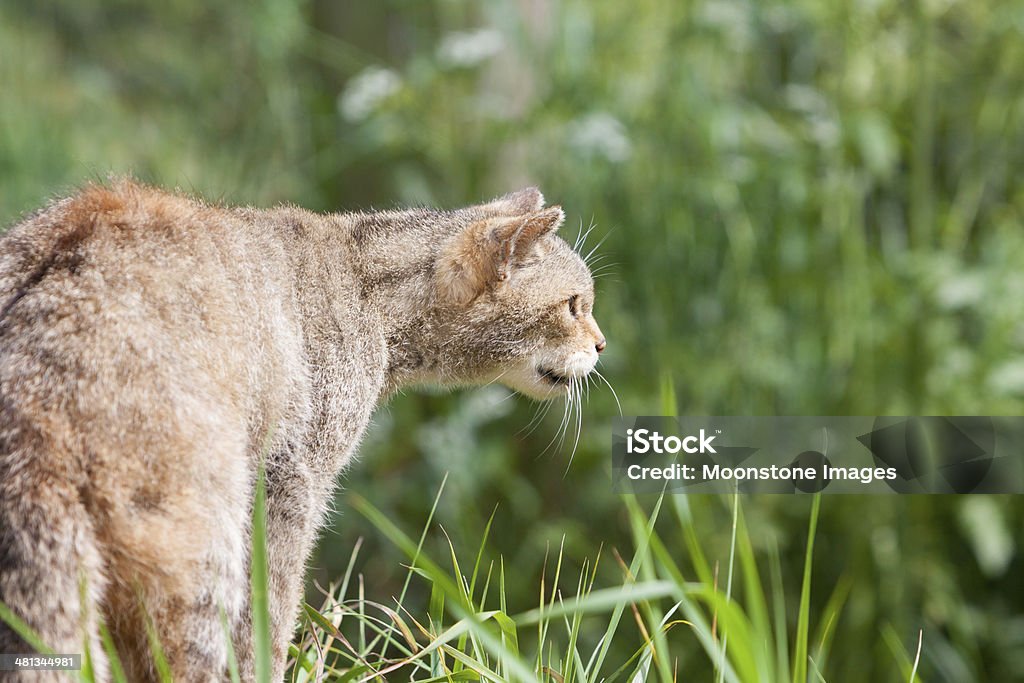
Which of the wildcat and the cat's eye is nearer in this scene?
the wildcat

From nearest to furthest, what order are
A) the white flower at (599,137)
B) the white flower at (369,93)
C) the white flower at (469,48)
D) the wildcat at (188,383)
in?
the wildcat at (188,383) < the white flower at (599,137) < the white flower at (469,48) < the white flower at (369,93)

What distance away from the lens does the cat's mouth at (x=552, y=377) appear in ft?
10.4

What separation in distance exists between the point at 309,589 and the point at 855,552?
2.41 m

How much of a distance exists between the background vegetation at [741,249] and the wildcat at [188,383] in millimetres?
1748

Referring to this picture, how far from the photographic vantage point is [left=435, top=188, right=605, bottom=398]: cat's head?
2.97 m

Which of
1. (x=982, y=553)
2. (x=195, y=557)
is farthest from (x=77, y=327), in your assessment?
(x=982, y=553)

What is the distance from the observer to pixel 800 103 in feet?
15.9

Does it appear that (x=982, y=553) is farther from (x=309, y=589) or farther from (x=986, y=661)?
(x=309, y=589)

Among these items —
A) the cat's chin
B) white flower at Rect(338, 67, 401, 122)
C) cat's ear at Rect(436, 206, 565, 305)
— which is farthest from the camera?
white flower at Rect(338, 67, 401, 122)

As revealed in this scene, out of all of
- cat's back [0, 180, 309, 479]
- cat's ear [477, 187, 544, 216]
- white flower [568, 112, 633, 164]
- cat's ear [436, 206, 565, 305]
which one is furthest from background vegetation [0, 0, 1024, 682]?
cat's back [0, 180, 309, 479]

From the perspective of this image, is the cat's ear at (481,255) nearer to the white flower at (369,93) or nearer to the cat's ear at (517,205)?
the cat's ear at (517,205)

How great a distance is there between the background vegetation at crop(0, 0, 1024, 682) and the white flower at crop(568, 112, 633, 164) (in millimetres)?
12

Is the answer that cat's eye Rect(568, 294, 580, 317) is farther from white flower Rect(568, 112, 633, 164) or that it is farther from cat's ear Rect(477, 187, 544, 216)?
white flower Rect(568, 112, 633, 164)

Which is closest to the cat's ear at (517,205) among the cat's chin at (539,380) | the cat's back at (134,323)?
the cat's chin at (539,380)
